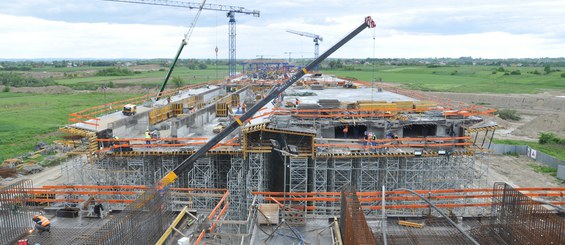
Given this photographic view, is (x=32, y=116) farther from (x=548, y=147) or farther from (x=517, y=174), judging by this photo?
(x=548, y=147)

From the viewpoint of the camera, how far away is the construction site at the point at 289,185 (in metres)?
15.1

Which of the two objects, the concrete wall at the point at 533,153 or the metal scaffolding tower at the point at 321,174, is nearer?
the metal scaffolding tower at the point at 321,174

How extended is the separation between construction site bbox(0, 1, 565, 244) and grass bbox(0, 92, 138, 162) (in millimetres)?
22554

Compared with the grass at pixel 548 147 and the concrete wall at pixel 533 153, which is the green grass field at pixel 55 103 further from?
the concrete wall at pixel 533 153

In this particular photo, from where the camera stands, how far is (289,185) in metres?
26.4

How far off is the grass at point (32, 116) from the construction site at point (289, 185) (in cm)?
2255

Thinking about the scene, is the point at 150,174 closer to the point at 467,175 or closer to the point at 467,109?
the point at 467,175

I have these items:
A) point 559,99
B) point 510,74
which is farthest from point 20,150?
point 510,74

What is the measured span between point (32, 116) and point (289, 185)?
67874mm

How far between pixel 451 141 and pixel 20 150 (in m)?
49.5

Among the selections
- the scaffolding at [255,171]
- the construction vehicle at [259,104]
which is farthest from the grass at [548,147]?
the scaffolding at [255,171]

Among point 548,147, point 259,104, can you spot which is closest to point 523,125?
point 548,147

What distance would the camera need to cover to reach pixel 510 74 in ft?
527

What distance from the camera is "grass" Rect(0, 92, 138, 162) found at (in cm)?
5428
